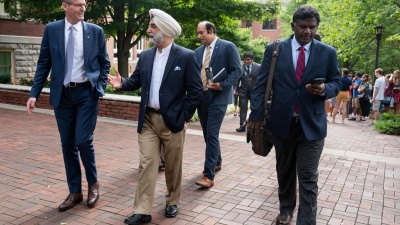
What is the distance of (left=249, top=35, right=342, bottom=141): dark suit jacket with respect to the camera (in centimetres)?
358

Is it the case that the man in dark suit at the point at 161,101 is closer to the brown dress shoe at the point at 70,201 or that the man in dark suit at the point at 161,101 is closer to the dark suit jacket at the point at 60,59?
the dark suit jacket at the point at 60,59

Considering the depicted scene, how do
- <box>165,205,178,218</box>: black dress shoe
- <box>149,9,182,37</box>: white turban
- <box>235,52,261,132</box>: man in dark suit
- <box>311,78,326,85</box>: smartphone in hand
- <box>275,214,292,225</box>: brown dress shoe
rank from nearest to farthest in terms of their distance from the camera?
<box>311,78,326,85</box>: smartphone in hand < <box>149,9,182,37</box>: white turban < <box>275,214,292,225</box>: brown dress shoe < <box>165,205,178,218</box>: black dress shoe < <box>235,52,261,132</box>: man in dark suit

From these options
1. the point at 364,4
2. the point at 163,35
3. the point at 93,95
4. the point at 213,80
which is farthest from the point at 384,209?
the point at 364,4

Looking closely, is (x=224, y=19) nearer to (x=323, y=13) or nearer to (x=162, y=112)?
(x=162, y=112)

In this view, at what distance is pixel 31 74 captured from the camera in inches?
805

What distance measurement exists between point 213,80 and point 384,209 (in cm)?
249

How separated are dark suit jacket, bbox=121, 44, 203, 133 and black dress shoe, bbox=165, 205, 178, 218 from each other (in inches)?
32.1

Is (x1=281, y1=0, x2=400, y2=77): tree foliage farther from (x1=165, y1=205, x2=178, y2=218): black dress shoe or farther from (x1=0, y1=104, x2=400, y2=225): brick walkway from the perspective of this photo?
(x1=165, y1=205, x2=178, y2=218): black dress shoe

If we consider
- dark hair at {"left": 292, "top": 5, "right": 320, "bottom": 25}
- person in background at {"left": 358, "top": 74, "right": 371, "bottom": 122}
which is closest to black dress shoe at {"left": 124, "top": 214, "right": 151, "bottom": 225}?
dark hair at {"left": 292, "top": 5, "right": 320, "bottom": 25}

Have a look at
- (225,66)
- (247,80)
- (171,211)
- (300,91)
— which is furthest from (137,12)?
(300,91)

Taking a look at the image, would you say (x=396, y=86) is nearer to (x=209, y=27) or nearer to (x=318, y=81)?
(x=209, y=27)

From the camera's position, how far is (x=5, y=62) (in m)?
19.4

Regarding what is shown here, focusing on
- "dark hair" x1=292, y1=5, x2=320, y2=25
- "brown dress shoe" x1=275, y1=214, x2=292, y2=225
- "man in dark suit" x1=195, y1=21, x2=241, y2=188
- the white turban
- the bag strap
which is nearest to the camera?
"dark hair" x1=292, y1=5, x2=320, y2=25

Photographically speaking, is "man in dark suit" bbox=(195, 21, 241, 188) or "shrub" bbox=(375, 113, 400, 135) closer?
"man in dark suit" bbox=(195, 21, 241, 188)
